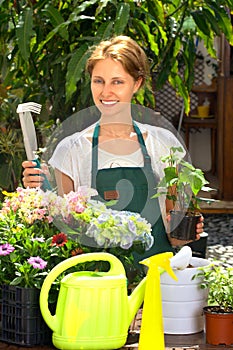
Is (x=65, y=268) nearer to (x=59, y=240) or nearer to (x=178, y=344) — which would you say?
(x=59, y=240)

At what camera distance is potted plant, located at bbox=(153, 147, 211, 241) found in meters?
2.29

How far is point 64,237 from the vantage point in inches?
81.0

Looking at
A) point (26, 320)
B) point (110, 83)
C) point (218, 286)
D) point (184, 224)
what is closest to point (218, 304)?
point (218, 286)

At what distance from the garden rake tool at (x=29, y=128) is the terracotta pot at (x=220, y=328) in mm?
692

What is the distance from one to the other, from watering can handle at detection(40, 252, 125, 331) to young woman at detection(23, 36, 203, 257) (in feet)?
1.60

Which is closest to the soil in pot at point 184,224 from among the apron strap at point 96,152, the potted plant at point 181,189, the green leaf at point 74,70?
the potted plant at point 181,189

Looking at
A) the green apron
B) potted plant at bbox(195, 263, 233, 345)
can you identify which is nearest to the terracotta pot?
potted plant at bbox(195, 263, 233, 345)

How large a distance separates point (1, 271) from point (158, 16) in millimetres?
2770

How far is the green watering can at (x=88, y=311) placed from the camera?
6.16 feet

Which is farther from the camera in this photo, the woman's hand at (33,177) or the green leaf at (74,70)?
the green leaf at (74,70)

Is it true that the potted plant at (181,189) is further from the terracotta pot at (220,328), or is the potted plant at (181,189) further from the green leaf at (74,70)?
the green leaf at (74,70)

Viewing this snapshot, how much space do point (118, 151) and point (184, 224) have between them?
1.21ft

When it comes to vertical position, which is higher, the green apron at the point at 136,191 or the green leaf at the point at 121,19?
the green leaf at the point at 121,19

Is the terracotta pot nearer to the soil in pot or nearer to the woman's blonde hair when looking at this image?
the soil in pot
